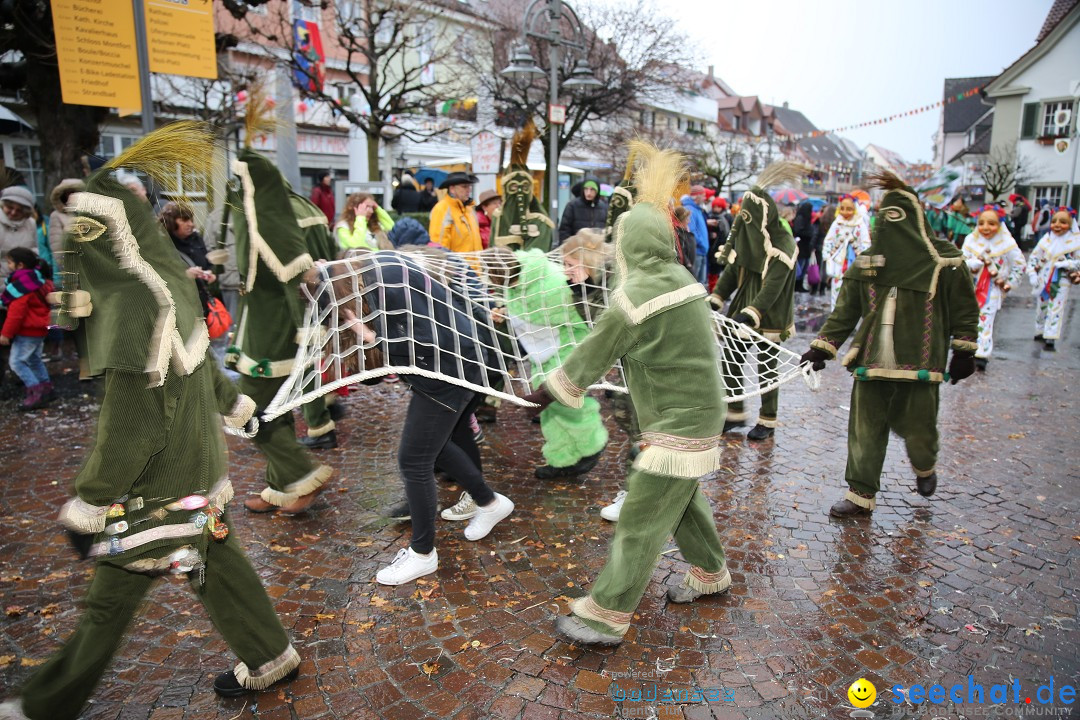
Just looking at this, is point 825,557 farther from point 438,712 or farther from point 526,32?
point 526,32

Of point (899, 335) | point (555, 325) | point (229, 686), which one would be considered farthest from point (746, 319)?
point (229, 686)

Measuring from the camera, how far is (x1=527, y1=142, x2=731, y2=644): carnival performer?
2861mm

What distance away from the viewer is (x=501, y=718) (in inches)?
105

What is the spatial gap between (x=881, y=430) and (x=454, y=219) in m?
4.58

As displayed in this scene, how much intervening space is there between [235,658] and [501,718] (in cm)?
123

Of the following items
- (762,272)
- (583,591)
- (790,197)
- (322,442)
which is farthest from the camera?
(790,197)

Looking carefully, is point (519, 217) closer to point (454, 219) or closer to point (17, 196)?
point (454, 219)

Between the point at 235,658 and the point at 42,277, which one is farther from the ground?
the point at 42,277

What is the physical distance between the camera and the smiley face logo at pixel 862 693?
2742mm

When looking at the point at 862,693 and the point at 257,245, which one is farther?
the point at 257,245

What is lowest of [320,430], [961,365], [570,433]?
[320,430]

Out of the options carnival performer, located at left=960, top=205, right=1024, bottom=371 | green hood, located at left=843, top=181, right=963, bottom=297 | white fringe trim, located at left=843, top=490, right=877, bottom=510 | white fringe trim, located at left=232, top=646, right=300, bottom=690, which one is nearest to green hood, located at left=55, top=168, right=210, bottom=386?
white fringe trim, located at left=232, top=646, right=300, bottom=690

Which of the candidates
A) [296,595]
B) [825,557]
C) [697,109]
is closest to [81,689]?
[296,595]

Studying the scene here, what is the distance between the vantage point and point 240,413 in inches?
113
